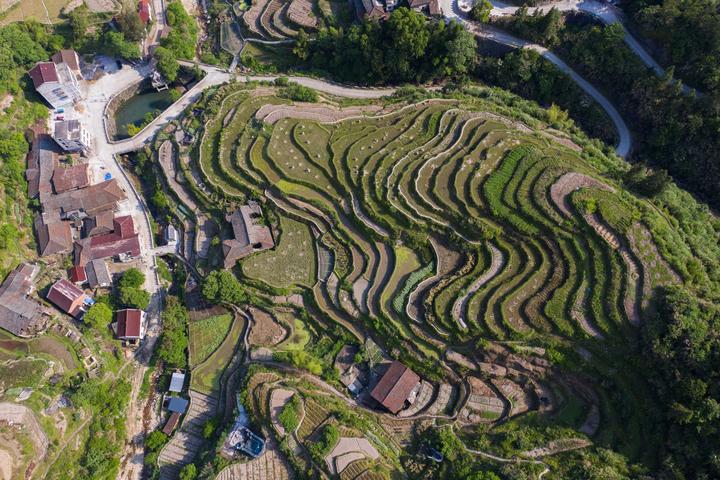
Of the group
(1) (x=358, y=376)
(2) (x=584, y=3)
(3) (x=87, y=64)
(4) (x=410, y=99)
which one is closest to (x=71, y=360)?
(1) (x=358, y=376)

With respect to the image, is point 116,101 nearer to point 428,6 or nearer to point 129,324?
point 129,324

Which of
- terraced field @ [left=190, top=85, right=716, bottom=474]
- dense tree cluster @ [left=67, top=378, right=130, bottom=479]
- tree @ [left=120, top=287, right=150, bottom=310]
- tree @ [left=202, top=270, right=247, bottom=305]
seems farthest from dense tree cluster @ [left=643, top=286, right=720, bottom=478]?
dense tree cluster @ [left=67, top=378, right=130, bottom=479]

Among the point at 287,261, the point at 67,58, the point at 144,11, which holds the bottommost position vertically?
the point at 287,261

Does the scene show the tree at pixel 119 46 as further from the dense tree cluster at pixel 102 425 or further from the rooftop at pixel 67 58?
the dense tree cluster at pixel 102 425

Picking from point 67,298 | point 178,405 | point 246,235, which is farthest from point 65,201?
point 178,405

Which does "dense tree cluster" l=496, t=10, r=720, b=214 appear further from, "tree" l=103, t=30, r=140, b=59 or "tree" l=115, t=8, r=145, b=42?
"tree" l=103, t=30, r=140, b=59

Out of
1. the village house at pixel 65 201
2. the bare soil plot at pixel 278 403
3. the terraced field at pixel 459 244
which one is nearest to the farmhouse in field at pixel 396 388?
the terraced field at pixel 459 244

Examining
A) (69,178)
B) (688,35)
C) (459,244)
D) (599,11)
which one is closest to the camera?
(459,244)

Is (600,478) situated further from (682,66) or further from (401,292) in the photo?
(682,66)
